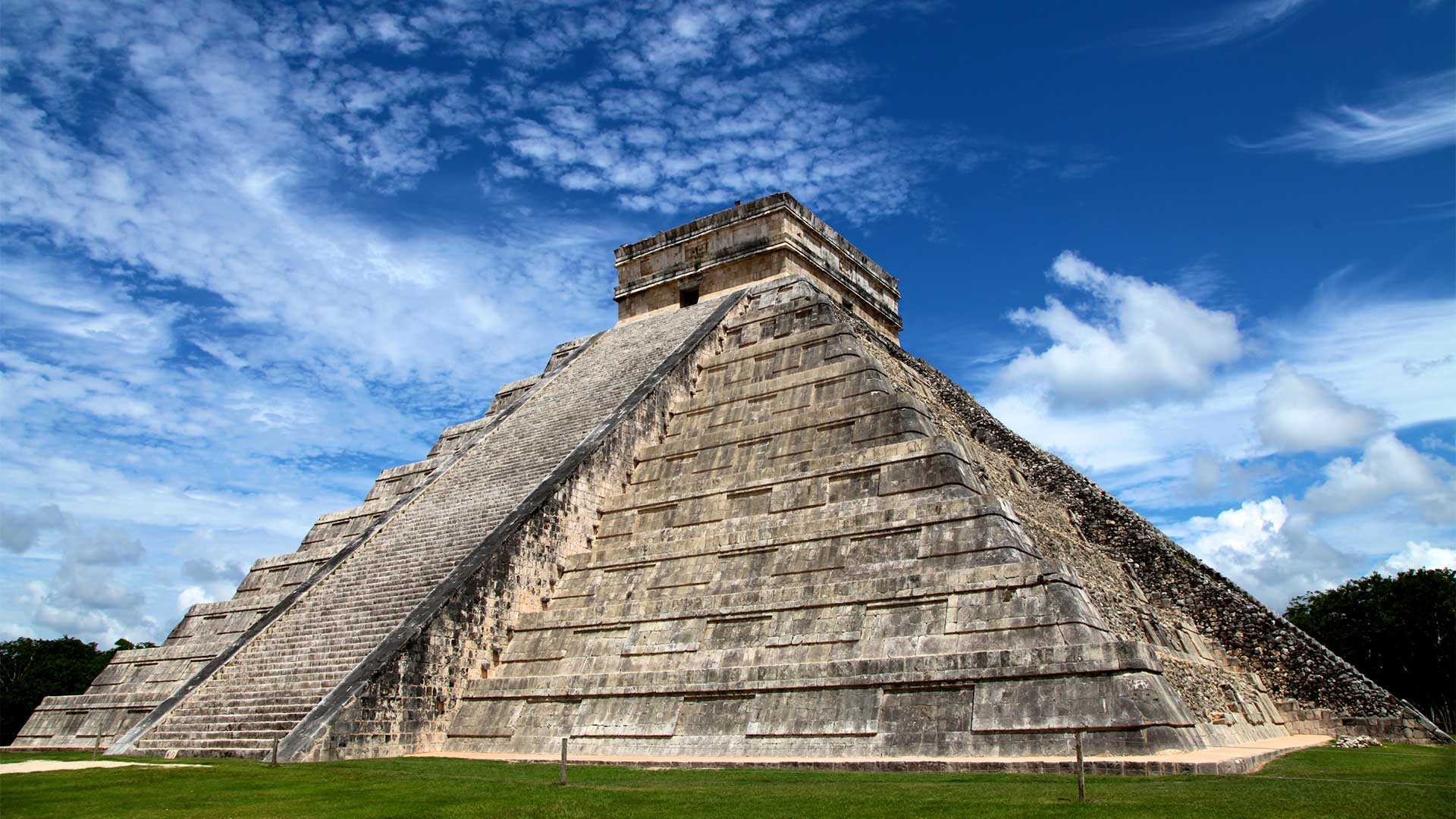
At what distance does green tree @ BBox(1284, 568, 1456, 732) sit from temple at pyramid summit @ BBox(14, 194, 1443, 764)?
16.5 meters

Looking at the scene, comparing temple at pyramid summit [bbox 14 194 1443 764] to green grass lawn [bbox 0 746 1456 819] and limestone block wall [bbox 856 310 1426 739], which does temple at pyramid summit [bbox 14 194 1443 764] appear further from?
green grass lawn [bbox 0 746 1456 819]

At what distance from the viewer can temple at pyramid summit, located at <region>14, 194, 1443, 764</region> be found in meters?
9.04

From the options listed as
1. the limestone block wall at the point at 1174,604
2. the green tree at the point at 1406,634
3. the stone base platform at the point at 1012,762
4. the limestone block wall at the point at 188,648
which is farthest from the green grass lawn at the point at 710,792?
the green tree at the point at 1406,634

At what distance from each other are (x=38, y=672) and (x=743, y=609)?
99.2 feet

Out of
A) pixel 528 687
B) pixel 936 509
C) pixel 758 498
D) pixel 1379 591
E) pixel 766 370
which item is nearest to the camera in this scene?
pixel 936 509

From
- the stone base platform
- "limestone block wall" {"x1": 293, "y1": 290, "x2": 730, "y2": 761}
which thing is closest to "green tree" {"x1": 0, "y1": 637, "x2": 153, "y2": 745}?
"limestone block wall" {"x1": 293, "y1": 290, "x2": 730, "y2": 761}

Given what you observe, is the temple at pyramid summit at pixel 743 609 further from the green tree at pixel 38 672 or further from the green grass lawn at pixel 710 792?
the green tree at pixel 38 672

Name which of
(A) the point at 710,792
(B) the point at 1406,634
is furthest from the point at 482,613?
(B) the point at 1406,634

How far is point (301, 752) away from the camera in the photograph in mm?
9578

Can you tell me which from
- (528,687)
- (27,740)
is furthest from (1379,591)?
(27,740)

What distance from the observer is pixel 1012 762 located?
7.81 m

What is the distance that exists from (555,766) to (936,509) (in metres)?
4.56

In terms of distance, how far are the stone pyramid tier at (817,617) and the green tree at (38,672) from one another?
71.7 ft

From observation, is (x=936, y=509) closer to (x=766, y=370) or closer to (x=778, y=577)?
(x=778, y=577)
